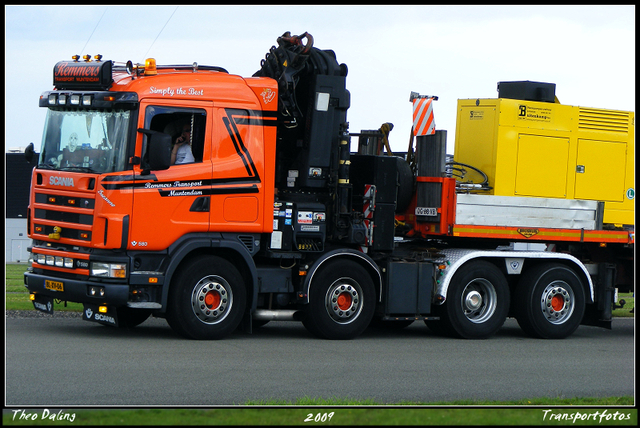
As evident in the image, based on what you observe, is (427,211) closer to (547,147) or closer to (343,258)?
(343,258)

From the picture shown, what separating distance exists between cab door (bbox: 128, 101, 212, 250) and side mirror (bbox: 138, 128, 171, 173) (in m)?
0.08

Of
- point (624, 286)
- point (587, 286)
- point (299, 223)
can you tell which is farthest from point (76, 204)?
point (624, 286)

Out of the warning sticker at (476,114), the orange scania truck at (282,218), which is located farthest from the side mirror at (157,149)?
the warning sticker at (476,114)

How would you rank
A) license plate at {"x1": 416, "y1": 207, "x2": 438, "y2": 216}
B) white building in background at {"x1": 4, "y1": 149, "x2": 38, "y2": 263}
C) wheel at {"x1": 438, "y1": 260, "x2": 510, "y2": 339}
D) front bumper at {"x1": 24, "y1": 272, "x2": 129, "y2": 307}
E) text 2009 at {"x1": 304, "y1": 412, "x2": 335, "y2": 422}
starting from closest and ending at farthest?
text 2009 at {"x1": 304, "y1": 412, "x2": 335, "y2": 422} < front bumper at {"x1": 24, "y1": 272, "x2": 129, "y2": 307} < wheel at {"x1": 438, "y1": 260, "x2": 510, "y2": 339} < license plate at {"x1": 416, "y1": 207, "x2": 438, "y2": 216} < white building in background at {"x1": 4, "y1": 149, "x2": 38, "y2": 263}

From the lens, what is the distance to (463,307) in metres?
13.8

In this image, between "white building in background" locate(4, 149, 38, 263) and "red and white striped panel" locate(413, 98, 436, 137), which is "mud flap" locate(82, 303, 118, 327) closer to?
"red and white striped panel" locate(413, 98, 436, 137)

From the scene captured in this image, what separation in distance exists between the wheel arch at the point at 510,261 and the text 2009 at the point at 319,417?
6.67 m

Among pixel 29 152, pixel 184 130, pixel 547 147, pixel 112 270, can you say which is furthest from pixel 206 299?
pixel 547 147

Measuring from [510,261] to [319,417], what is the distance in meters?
7.89

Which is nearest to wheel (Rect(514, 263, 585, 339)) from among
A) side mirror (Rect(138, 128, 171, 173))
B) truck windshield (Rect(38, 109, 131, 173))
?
side mirror (Rect(138, 128, 171, 173))

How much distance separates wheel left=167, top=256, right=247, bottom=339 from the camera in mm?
11703

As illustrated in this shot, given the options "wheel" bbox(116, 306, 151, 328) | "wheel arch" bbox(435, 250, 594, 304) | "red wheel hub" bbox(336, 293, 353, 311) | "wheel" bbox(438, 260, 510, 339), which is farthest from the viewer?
"wheel" bbox(438, 260, 510, 339)

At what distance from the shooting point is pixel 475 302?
13867mm

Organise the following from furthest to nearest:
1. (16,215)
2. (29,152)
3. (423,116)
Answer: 1. (16,215)
2. (423,116)
3. (29,152)
